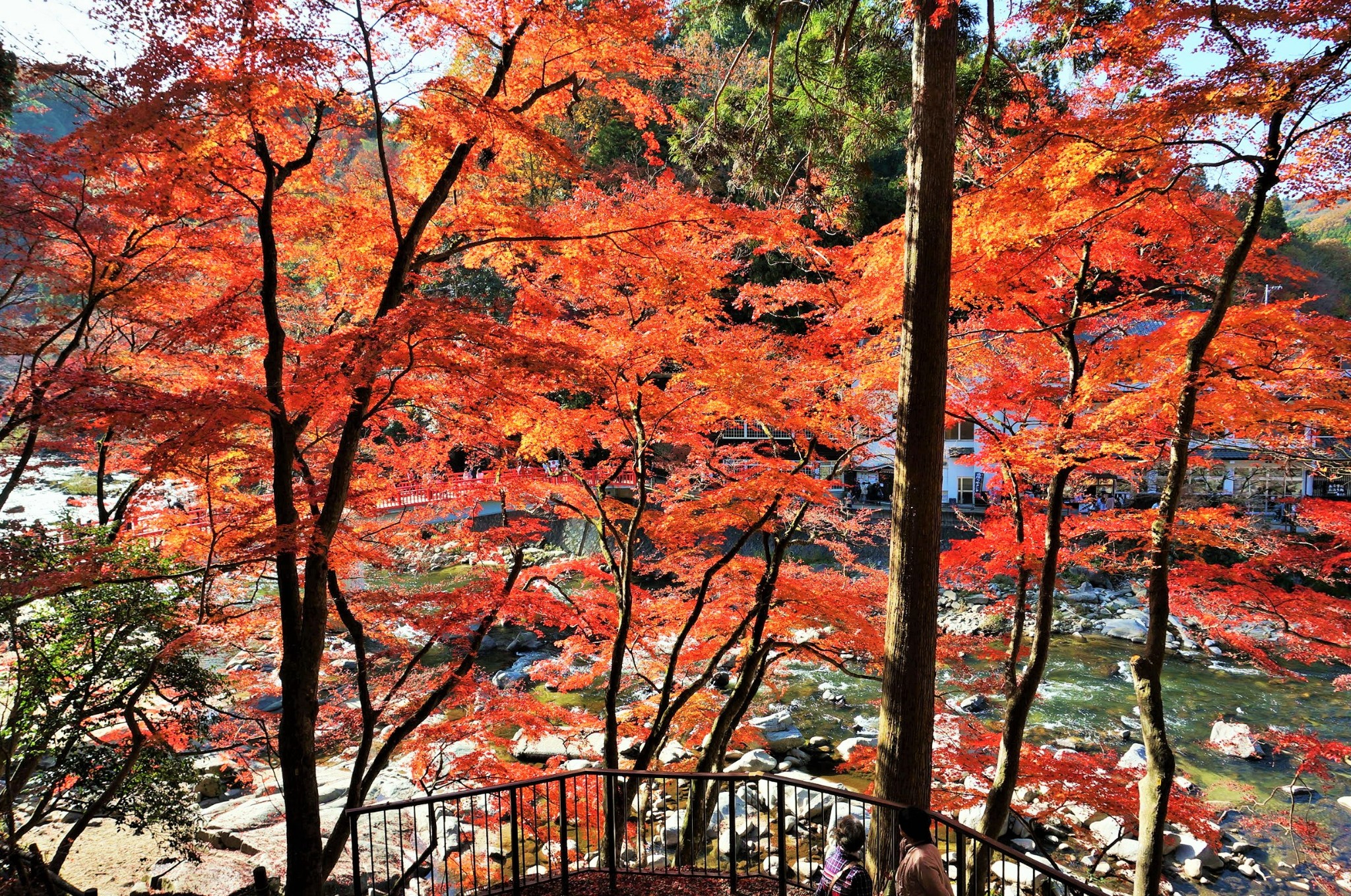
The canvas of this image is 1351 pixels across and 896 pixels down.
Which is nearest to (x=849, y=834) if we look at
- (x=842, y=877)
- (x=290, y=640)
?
(x=842, y=877)

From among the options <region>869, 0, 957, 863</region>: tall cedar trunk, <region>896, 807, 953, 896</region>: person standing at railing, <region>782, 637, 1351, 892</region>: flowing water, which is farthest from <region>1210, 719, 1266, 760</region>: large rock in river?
<region>896, 807, 953, 896</region>: person standing at railing

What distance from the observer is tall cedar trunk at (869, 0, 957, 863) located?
16.8 feet

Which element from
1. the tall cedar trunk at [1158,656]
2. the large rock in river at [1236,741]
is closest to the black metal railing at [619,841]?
the tall cedar trunk at [1158,656]

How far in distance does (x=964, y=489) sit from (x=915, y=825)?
2639 centimetres

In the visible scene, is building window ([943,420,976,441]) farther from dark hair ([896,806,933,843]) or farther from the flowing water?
dark hair ([896,806,933,843])

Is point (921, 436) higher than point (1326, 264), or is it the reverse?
point (1326, 264)

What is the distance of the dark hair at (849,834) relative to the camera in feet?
35.1

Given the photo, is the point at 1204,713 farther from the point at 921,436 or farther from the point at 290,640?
the point at 290,640

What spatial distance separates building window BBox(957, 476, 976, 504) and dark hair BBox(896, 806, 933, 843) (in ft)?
83.2

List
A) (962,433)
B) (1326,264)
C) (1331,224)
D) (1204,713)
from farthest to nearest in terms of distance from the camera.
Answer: (1331,224) → (1326,264) → (962,433) → (1204,713)

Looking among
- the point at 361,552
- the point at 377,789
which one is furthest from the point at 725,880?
the point at 377,789

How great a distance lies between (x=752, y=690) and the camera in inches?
394

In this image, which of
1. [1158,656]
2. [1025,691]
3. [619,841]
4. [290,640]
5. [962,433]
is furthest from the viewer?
[962,433]

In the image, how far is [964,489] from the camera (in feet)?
93.4
